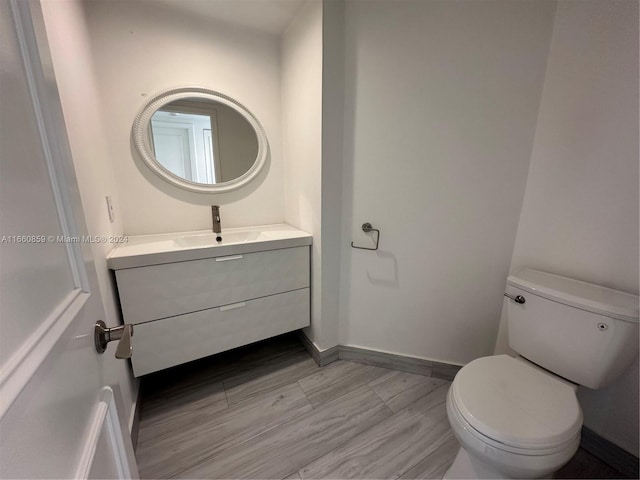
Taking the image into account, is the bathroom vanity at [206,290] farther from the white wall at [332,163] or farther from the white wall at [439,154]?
the white wall at [439,154]

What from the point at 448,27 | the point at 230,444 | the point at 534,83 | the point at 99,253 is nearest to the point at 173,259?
the point at 99,253

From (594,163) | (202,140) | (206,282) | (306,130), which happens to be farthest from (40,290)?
(594,163)

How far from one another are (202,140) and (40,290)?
59.4 inches

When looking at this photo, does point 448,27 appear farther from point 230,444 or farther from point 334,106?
point 230,444

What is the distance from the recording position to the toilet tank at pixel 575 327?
963 millimetres

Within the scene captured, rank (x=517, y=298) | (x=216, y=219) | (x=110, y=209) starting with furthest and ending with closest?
(x=216, y=219) → (x=110, y=209) → (x=517, y=298)

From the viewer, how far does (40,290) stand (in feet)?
1.24

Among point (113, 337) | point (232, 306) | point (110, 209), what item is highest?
point (110, 209)

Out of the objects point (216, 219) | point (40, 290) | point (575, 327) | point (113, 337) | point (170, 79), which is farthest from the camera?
point (216, 219)

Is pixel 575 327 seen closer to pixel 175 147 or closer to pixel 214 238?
pixel 214 238

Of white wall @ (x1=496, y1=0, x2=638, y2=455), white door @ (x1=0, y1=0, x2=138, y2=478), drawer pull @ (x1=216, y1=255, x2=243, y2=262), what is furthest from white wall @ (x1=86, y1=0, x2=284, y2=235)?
white wall @ (x1=496, y1=0, x2=638, y2=455)

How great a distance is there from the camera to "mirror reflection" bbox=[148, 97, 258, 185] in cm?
156

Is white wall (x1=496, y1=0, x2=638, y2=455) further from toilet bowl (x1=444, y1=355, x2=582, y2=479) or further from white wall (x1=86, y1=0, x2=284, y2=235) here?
white wall (x1=86, y1=0, x2=284, y2=235)

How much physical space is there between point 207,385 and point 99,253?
0.99 metres
